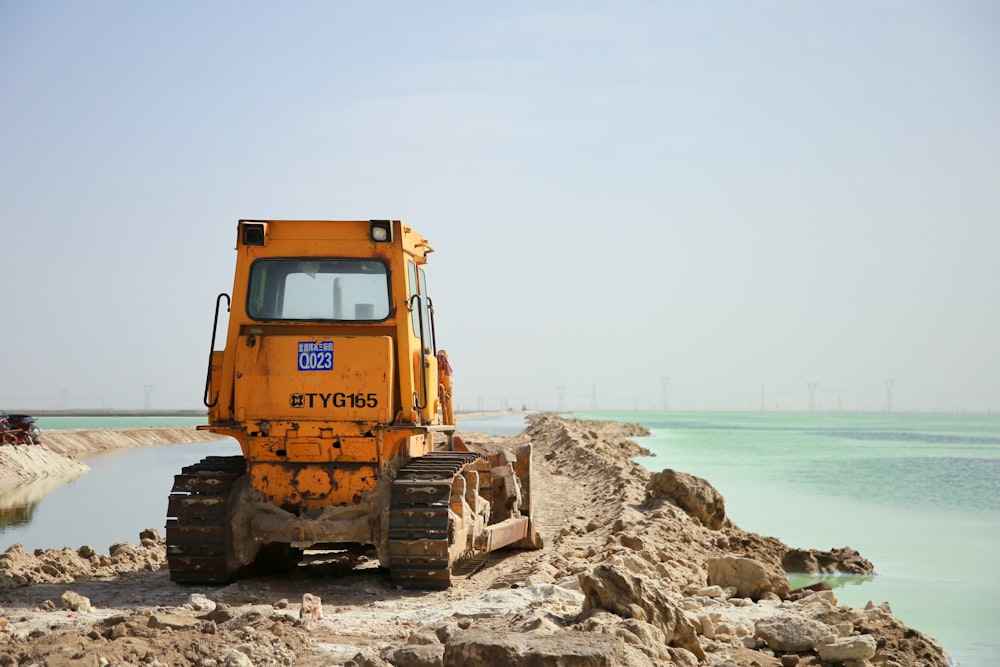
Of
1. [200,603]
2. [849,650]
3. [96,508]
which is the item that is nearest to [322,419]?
[200,603]

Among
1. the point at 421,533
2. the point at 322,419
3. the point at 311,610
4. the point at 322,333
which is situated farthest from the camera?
the point at 322,333

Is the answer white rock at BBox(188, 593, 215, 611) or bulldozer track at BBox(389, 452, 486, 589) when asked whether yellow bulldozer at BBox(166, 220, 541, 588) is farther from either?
white rock at BBox(188, 593, 215, 611)

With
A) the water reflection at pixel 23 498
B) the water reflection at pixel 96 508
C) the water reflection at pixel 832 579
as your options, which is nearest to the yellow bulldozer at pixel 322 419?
the water reflection at pixel 96 508

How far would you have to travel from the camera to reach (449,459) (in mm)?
10539

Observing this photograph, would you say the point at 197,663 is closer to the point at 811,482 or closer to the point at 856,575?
the point at 856,575

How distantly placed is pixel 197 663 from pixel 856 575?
9.67 meters

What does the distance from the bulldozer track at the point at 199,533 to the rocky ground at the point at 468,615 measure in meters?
0.21

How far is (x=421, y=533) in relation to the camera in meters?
9.52

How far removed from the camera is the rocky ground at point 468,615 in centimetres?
654

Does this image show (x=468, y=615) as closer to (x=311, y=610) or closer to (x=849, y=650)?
(x=311, y=610)

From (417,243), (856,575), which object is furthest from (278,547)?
(856,575)

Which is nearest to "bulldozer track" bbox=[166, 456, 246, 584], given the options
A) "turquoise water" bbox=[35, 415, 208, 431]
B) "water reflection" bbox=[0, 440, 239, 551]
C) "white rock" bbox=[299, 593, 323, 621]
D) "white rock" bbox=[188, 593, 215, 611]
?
"white rock" bbox=[188, 593, 215, 611]

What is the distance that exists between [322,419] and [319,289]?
1.29 metres

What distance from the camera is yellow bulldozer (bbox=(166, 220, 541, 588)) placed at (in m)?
9.70
